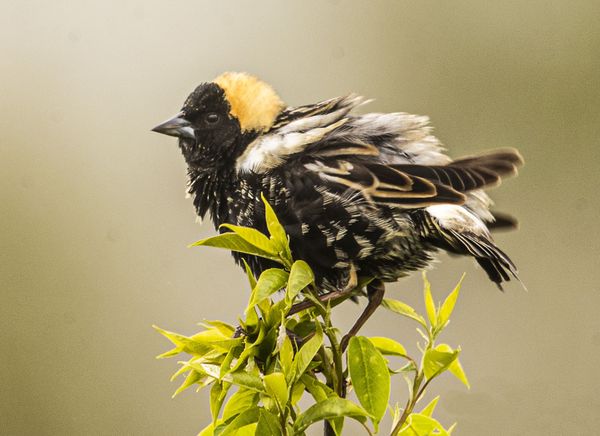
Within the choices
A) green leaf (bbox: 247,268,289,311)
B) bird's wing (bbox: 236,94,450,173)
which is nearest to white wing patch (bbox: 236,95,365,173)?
bird's wing (bbox: 236,94,450,173)

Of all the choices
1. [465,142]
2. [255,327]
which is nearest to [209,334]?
[255,327]

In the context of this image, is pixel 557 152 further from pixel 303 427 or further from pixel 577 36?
pixel 303 427

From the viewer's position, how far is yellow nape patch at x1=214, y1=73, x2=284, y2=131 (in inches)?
70.6

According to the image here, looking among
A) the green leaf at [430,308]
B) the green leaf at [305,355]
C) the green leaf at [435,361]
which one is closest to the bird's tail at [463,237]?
the green leaf at [430,308]

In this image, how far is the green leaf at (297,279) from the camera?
121cm

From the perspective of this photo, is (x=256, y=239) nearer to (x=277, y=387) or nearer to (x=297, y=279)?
(x=297, y=279)

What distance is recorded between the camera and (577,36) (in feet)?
11.6

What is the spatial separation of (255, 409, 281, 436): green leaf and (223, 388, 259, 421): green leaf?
0.09 m

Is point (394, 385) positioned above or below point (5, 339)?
below

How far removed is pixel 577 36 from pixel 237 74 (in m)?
2.20

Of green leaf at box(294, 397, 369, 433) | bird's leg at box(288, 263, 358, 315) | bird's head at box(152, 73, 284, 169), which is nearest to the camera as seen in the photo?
green leaf at box(294, 397, 369, 433)

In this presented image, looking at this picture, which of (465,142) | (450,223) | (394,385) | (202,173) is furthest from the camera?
(465,142)

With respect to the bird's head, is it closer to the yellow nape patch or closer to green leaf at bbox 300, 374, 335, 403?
the yellow nape patch

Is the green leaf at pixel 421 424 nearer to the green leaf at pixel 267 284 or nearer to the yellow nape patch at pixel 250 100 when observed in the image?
the green leaf at pixel 267 284
